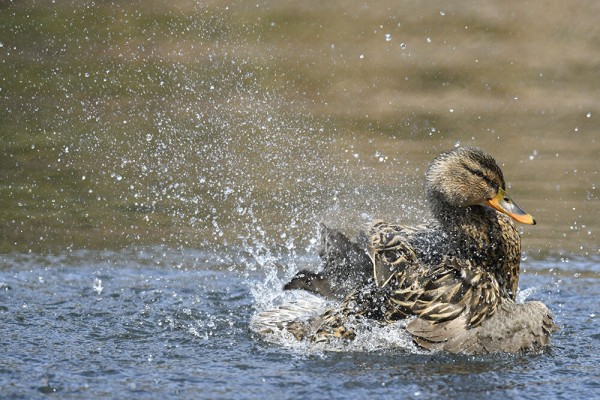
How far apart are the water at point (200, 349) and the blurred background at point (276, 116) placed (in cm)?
85

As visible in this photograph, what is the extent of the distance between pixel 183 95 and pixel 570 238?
5.39 m

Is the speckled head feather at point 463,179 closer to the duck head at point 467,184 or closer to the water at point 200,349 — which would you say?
the duck head at point 467,184

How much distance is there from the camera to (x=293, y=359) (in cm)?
565

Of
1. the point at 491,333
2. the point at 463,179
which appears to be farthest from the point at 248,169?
the point at 491,333

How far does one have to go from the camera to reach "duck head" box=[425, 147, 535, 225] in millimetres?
6320

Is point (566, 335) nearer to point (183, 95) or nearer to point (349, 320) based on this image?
point (349, 320)

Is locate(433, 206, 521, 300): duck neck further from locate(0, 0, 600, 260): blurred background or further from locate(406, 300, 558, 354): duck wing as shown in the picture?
locate(0, 0, 600, 260): blurred background

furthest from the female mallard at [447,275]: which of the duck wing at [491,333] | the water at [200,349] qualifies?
the water at [200,349]

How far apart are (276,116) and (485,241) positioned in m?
5.77

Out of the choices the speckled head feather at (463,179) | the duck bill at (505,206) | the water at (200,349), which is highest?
the speckled head feather at (463,179)

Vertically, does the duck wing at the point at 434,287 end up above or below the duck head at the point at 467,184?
below

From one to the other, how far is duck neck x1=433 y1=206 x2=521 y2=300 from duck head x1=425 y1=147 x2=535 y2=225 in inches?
2.4

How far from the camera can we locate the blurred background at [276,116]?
30.2 ft

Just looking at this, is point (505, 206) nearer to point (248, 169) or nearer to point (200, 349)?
point (200, 349)
